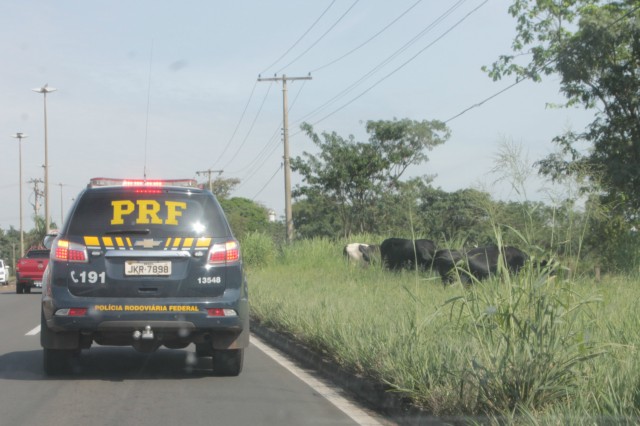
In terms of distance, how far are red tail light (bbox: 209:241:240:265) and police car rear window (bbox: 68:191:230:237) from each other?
0.42ft

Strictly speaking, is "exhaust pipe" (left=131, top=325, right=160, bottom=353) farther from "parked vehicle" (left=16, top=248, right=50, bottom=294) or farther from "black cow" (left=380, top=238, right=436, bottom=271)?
"parked vehicle" (left=16, top=248, right=50, bottom=294)

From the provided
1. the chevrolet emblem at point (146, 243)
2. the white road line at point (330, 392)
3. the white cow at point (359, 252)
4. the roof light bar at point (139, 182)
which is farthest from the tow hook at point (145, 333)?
the white cow at point (359, 252)

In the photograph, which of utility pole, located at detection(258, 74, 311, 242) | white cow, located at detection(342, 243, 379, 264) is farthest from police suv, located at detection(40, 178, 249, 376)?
utility pole, located at detection(258, 74, 311, 242)

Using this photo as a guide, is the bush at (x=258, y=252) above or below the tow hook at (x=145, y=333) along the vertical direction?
above

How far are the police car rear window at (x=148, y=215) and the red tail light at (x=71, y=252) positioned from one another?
14cm

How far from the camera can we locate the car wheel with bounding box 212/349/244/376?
8680mm

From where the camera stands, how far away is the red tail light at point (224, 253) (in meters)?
8.13

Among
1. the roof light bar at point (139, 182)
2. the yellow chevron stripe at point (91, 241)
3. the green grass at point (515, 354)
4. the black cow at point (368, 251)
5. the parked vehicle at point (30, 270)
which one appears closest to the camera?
the green grass at point (515, 354)

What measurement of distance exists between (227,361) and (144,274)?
143 cm

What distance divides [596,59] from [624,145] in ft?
9.44

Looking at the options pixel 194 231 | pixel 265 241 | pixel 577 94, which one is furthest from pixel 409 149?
pixel 194 231

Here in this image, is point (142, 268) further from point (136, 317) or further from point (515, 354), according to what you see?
point (515, 354)

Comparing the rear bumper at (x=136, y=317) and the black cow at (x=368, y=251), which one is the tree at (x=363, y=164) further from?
the rear bumper at (x=136, y=317)

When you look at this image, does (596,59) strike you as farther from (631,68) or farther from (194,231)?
(194,231)
